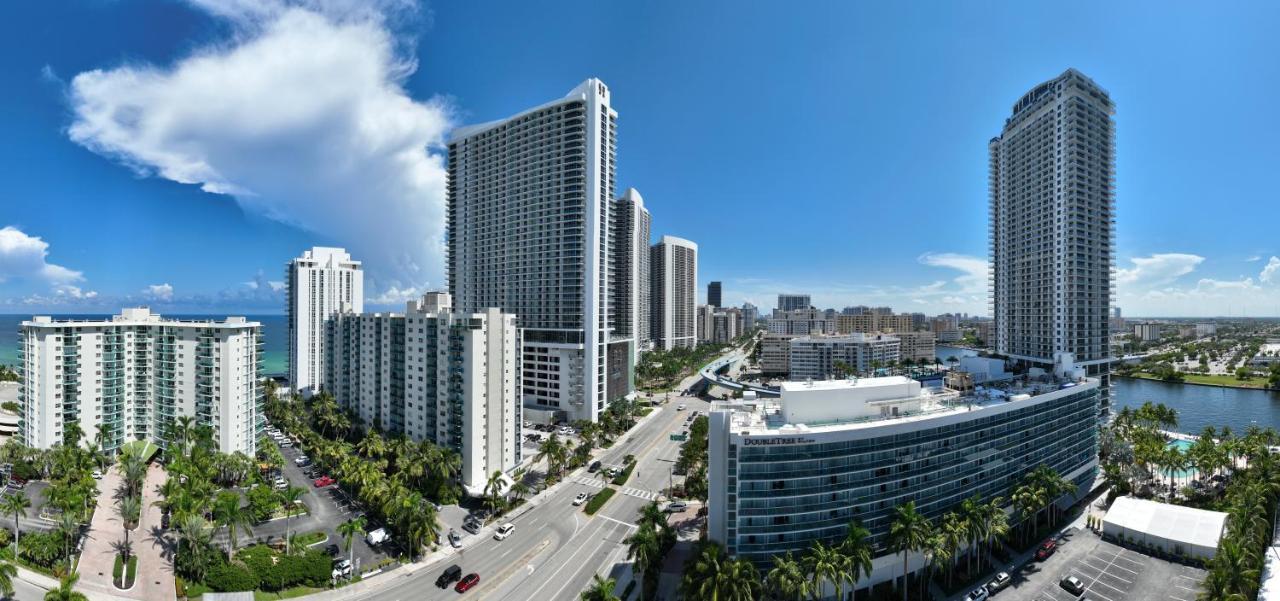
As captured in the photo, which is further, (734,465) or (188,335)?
(188,335)

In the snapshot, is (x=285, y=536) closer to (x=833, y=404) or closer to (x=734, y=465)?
(x=734, y=465)

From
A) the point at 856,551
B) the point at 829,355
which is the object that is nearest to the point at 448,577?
Answer: the point at 856,551

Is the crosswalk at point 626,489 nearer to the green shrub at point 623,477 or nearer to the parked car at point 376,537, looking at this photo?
the green shrub at point 623,477

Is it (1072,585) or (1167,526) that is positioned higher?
(1167,526)

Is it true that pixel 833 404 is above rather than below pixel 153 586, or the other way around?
above

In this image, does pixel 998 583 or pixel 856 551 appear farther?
pixel 998 583

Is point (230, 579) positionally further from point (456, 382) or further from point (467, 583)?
point (456, 382)

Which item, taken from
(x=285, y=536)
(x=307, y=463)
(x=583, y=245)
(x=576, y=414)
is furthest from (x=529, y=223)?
(x=285, y=536)

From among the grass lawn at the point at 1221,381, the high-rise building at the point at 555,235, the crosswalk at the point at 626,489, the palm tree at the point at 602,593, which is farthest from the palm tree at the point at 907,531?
the grass lawn at the point at 1221,381
